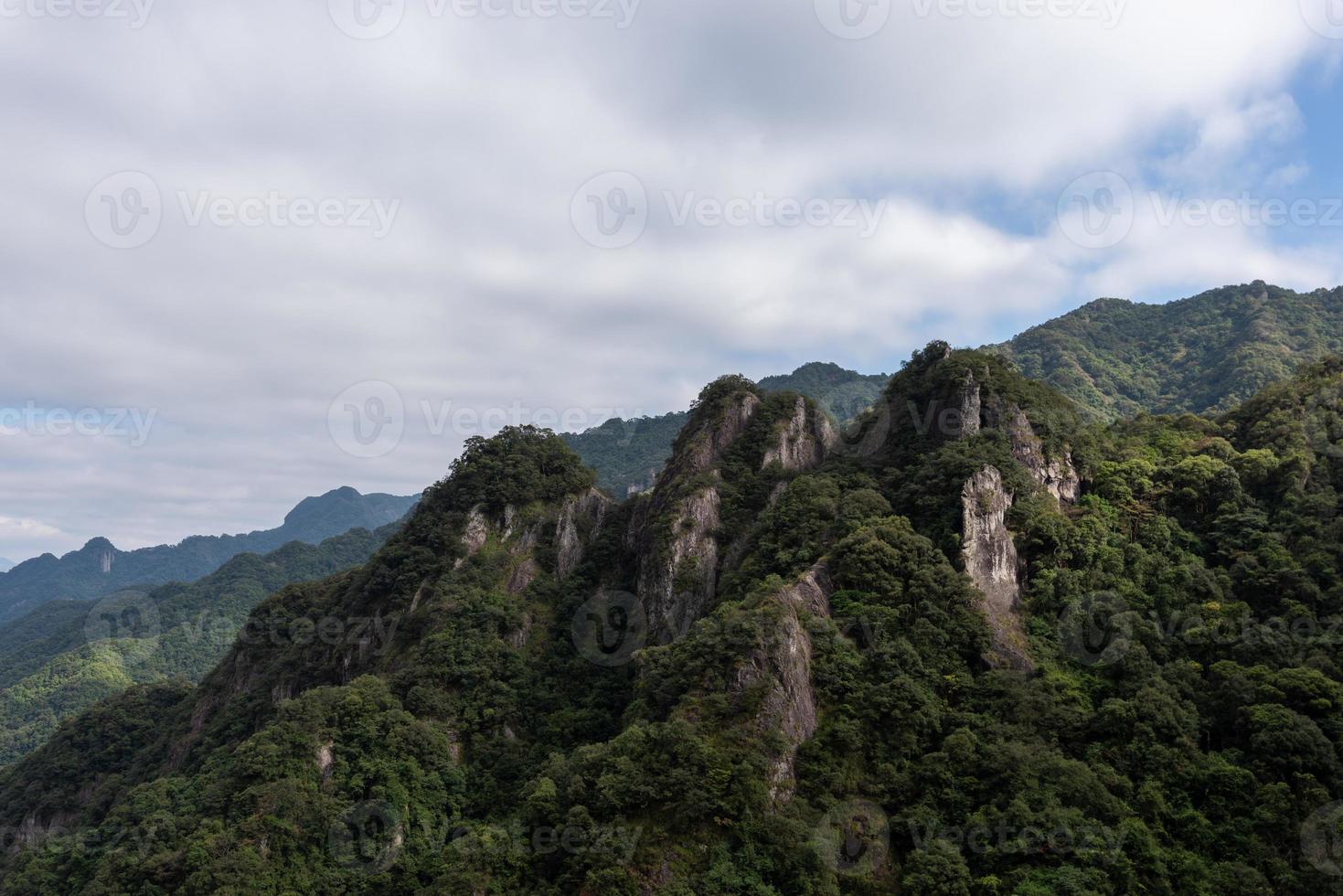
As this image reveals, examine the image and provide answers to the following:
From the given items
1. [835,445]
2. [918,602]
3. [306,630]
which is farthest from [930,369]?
[306,630]

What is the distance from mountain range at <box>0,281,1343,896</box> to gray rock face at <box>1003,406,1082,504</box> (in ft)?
0.76

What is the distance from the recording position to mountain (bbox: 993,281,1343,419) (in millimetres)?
95375

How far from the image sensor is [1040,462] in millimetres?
47000

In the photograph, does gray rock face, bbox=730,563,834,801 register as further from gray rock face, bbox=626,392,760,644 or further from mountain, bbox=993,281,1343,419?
mountain, bbox=993,281,1343,419

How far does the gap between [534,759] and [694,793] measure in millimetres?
19151

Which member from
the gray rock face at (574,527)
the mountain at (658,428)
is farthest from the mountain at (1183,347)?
the gray rock face at (574,527)

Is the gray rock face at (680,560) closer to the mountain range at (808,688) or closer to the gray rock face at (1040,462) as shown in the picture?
the mountain range at (808,688)

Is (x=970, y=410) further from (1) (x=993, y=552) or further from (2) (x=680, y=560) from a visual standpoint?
(2) (x=680, y=560)

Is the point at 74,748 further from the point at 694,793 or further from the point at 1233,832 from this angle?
the point at 1233,832

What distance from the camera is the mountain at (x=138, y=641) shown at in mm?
106688

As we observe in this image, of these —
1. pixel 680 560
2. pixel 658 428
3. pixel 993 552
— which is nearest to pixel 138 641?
pixel 658 428

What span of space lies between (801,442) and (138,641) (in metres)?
122

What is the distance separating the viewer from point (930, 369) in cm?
5603

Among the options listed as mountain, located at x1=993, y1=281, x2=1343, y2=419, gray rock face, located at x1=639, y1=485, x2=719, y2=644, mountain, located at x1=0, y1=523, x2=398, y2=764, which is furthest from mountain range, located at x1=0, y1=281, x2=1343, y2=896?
mountain, located at x1=0, y1=523, x2=398, y2=764
